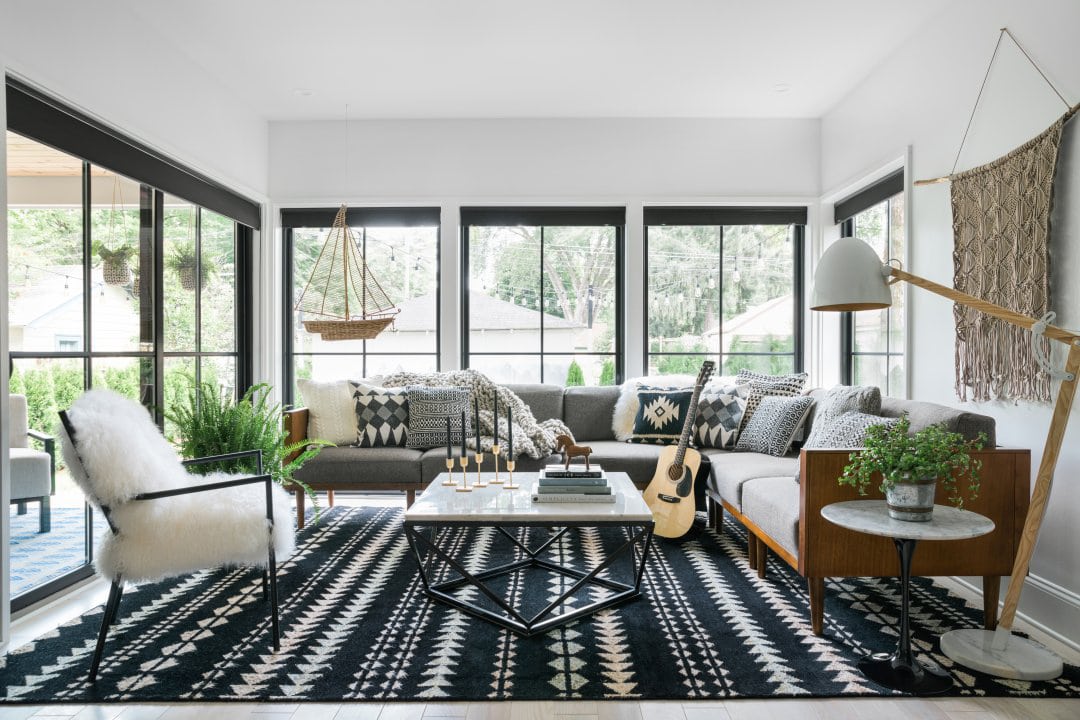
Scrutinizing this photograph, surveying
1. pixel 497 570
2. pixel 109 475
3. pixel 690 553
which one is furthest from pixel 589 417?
pixel 109 475

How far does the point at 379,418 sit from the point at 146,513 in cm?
192

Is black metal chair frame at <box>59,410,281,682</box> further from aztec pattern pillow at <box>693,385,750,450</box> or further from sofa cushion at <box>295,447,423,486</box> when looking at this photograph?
aztec pattern pillow at <box>693,385,750,450</box>

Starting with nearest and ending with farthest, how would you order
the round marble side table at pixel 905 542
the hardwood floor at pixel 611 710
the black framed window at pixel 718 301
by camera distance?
1. the hardwood floor at pixel 611 710
2. the round marble side table at pixel 905 542
3. the black framed window at pixel 718 301

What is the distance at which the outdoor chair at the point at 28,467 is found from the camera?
2518 mm

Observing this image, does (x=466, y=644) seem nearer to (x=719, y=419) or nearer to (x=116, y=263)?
(x=719, y=419)

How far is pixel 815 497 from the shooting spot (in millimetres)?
2340

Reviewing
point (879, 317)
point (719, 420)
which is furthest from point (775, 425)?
point (879, 317)

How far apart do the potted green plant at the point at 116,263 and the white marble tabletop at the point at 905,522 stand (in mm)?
3134

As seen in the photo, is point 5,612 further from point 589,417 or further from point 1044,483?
point 1044,483

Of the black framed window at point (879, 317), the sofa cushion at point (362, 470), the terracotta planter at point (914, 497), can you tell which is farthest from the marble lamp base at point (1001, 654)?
the sofa cushion at point (362, 470)

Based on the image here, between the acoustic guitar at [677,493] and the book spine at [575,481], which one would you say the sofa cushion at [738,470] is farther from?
the book spine at [575,481]

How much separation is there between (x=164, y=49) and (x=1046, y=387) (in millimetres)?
4273

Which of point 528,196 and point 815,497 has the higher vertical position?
point 528,196

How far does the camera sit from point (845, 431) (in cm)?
282
